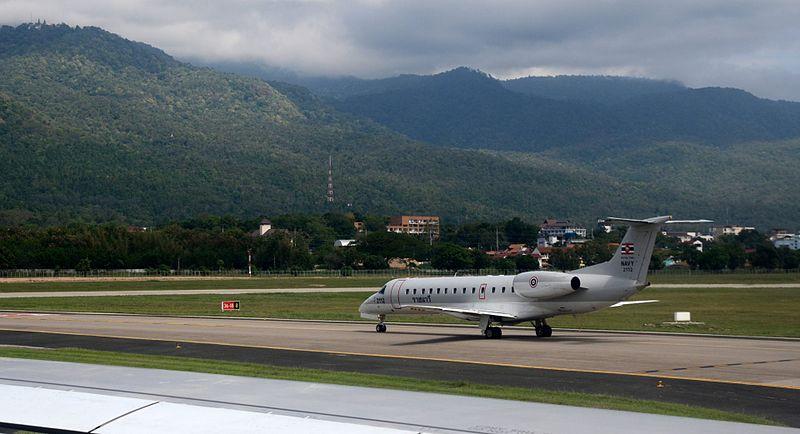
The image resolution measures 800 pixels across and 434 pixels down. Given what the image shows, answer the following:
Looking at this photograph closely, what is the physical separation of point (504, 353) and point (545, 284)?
20.2ft

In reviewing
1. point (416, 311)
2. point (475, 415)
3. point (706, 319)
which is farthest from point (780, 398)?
point (706, 319)

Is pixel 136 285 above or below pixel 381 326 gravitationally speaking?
below

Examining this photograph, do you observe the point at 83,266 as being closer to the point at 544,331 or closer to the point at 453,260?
the point at 453,260

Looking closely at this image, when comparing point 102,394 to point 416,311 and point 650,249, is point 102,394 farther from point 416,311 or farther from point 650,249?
point 416,311

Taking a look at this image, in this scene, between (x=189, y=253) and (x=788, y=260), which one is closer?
(x=788, y=260)

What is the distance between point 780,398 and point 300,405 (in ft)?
46.1

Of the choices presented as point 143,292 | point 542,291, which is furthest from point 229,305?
point 542,291

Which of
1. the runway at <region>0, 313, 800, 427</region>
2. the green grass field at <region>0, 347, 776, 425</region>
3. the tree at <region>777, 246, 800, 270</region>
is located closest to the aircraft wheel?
the runway at <region>0, 313, 800, 427</region>

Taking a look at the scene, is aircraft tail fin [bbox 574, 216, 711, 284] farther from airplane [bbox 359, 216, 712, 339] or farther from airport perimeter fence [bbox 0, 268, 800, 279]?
airport perimeter fence [bbox 0, 268, 800, 279]

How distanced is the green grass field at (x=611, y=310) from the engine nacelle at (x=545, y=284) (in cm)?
769

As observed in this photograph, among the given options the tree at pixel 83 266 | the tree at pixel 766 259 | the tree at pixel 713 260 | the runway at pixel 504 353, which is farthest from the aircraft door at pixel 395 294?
the tree at pixel 713 260

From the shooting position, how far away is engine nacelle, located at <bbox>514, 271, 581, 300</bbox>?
3741 centimetres

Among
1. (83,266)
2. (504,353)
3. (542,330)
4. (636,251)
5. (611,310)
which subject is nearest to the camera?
(504,353)

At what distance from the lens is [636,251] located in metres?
36.5
